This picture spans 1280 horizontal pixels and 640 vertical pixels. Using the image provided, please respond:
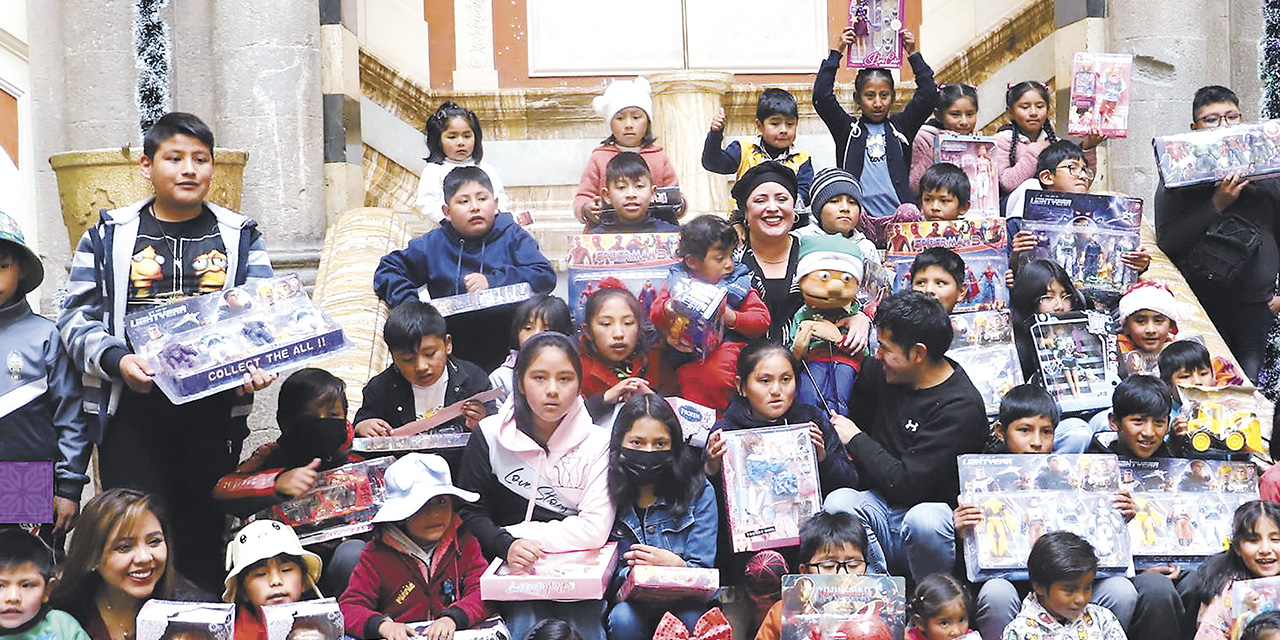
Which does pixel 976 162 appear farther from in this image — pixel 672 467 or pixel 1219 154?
pixel 672 467

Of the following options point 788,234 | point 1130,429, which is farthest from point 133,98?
point 1130,429

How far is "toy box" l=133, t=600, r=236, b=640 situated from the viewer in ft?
17.0

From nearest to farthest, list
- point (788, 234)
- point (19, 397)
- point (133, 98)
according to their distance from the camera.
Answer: point (19, 397)
point (788, 234)
point (133, 98)

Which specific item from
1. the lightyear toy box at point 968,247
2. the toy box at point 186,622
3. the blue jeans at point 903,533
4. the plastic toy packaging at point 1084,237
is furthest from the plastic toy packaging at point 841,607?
the plastic toy packaging at point 1084,237

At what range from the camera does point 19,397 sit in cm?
615

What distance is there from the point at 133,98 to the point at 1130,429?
6034 mm

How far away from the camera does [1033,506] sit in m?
6.16

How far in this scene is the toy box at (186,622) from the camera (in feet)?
17.0

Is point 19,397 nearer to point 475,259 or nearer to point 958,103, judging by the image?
point 475,259

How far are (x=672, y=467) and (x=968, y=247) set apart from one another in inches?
90.3

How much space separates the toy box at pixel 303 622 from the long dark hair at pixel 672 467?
1.21m

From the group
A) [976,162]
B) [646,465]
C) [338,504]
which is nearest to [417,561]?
[338,504]

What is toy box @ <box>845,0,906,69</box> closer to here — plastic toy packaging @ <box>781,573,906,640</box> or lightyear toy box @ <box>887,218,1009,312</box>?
lightyear toy box @ <box>887,218,1009,312</box>

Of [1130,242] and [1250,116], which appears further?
[1250,116]
